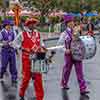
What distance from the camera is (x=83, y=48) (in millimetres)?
12227

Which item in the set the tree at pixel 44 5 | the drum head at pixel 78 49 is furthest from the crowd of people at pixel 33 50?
the tree at pixel 44 5

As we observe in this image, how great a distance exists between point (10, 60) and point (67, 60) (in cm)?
215

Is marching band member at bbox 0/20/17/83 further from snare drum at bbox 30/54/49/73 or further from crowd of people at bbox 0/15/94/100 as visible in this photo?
snare drum at bbox 30/54/49/73

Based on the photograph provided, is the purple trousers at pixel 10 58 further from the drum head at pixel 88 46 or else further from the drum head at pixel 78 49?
the drum head at pixel 88 46

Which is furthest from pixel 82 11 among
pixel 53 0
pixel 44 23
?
pixel 53 0

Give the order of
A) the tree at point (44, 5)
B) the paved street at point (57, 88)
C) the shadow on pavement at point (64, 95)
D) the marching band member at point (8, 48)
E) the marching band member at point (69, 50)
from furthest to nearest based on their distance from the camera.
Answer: the tree at point (44, 5)
the marching band member at point (8, 48)
the marching band member at point (69, 50)
the paved street at point (57, 88)
the shadow on pavement at point (64, 95)

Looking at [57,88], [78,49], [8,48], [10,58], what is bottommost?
[57,88]

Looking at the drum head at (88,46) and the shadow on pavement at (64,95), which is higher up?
the drum head at (88,46)

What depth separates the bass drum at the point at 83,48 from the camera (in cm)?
1220

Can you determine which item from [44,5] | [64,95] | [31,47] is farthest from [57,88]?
[44,5]

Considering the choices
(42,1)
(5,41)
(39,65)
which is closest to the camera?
(39,65)

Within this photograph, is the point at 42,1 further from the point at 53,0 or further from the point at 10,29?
the point at 10,29

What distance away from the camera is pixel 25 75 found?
36.2 feet

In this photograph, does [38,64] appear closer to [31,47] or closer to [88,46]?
[31,47]
